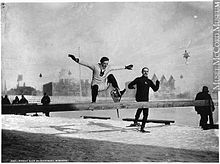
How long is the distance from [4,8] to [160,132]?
60.9 inches

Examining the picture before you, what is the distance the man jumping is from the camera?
2518 millimetres

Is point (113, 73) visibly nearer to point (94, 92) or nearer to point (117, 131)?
point (94, 92)

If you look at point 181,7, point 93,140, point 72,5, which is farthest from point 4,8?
point 181,7

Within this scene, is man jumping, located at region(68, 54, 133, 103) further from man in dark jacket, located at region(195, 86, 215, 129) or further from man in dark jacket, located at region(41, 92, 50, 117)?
man in dark jacket, located at region(195, 86, 215, 129)

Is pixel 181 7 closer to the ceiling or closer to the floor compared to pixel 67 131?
closer to the ceiling

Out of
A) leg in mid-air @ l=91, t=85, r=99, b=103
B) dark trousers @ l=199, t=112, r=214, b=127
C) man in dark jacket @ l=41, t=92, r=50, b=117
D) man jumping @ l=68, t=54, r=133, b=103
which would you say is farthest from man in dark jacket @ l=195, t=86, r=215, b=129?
man in dark jacket @ l=41, t=92, r=50, b=117

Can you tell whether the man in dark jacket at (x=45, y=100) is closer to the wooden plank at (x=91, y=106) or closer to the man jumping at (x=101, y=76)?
the wooden plank at (x=91, y=106)

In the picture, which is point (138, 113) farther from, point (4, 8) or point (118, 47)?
point (4, 8)

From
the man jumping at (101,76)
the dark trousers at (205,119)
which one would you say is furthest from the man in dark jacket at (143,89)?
the dark trousers at (205,119)

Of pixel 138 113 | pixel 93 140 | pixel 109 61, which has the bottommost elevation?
pixel 93 140

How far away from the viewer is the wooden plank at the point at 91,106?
2449 mm

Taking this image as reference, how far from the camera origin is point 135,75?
2.54 metres

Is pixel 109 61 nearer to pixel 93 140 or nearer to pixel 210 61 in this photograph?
pixel 93 140

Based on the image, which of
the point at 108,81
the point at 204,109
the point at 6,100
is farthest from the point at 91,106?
the point at 204,109
